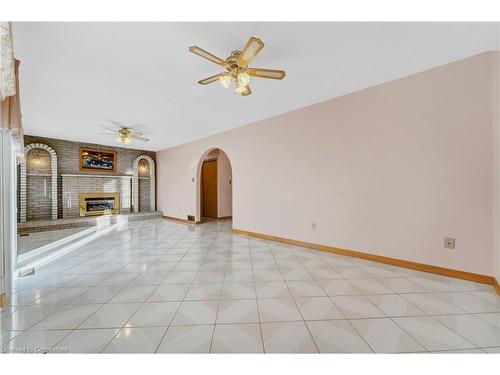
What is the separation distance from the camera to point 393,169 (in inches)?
104

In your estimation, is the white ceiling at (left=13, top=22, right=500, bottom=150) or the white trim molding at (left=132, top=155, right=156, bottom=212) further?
the white trim molding at (left=132, top=155, right=156, bottom=212)

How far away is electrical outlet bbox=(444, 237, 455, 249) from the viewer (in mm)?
2263

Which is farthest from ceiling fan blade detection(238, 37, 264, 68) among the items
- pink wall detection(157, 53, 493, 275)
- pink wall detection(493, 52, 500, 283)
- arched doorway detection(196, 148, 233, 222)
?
arched doorway detection(196, 148, 233, 222)

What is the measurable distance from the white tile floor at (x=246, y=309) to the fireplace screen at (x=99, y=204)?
412 centimetres

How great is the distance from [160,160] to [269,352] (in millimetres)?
7469

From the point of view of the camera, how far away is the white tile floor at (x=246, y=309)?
133cm

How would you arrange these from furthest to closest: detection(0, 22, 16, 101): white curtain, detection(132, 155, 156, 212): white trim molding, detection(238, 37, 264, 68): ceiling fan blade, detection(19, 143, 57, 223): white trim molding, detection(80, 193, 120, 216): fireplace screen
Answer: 1. detection(132, 155, 156, 212): white trim molding
2. detection(80, 193, 120, 216): fireplace screen
3. detection(19, 143, 57, 223): white trim molding
4. detection(238, 37, 264, 68): ceiling fan blade
5. detection(0, 22, 16, 101): white curtain

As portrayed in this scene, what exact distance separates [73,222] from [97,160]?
2168 mm

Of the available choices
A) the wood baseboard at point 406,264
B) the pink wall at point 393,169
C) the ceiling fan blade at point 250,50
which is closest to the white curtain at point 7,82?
the ceiling fan blade at point 250,50

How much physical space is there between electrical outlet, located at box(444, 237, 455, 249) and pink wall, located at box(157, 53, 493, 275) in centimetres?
4

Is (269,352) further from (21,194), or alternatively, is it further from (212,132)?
(21,194)

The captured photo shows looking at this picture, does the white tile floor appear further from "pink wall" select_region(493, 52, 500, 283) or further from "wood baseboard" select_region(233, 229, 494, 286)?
"pink wall" select_region(493, 52, 500, 283)

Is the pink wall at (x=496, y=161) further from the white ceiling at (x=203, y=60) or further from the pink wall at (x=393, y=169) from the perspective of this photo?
the white ceiling at (x=203, y=60)
